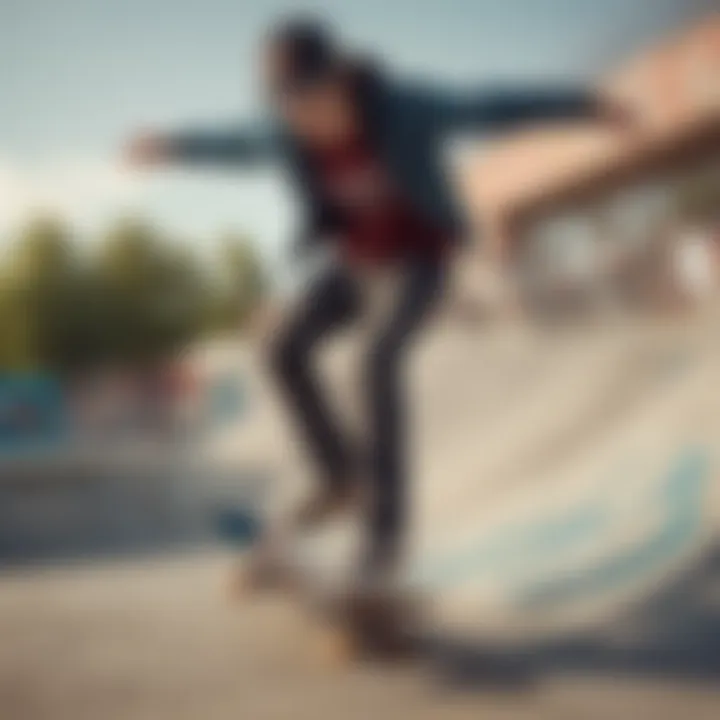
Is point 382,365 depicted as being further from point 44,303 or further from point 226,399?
point 44,303

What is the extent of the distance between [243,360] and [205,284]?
0.25 feet

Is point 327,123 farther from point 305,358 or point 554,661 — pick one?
point 554,661

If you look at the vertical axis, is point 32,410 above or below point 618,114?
below

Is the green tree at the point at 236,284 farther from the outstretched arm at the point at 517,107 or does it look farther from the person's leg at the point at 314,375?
the outstretched arm at the point at 517,107

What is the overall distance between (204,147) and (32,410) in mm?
286

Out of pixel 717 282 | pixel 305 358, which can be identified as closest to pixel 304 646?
pixel 305 358

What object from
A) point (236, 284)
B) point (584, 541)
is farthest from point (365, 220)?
point (584, 541)

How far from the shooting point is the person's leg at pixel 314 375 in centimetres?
95

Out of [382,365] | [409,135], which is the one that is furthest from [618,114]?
[382,365]

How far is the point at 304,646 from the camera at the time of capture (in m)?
0.93

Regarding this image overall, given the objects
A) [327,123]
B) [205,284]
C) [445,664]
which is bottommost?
[445,664]

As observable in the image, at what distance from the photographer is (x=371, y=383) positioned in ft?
3.10

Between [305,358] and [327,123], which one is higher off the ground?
[327,123]

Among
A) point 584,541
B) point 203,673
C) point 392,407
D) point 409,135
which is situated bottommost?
point 203,673
